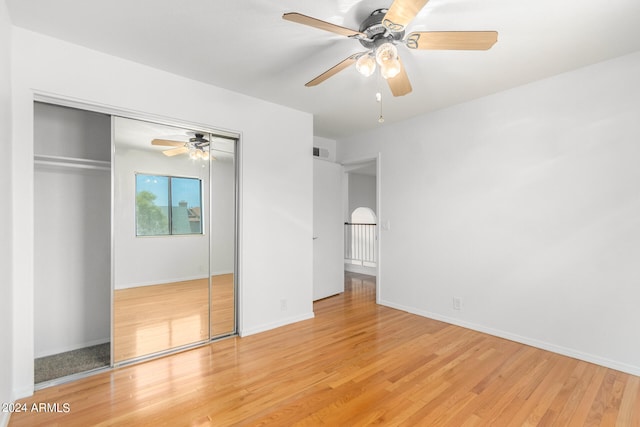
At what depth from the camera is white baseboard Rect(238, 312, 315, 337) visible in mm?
3205

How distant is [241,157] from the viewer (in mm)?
3215

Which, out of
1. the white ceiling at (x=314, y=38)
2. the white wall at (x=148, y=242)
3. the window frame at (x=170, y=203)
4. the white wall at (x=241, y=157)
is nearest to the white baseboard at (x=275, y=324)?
the white wall at (x=241, y=157)

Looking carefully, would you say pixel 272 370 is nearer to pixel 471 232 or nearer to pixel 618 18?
pixel 471 232

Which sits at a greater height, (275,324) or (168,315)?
(168,315)

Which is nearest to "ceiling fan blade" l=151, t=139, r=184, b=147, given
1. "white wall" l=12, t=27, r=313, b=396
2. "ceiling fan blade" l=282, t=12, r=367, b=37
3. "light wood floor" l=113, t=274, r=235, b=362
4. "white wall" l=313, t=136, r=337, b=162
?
"white wall" l=12, t=27, r=313, b=396

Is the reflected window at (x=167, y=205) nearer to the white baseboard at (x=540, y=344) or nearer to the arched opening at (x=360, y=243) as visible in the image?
the white baseboard at (x=540, y=344)

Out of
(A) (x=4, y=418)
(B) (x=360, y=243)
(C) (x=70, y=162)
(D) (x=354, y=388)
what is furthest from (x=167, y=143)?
(B) (x=360, y=243)

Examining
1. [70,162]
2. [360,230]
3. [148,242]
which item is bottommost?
[360,230]

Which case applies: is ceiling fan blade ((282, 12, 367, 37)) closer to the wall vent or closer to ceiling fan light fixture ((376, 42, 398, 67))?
ceiling fan light fixture ((376, 42, 398, 67))

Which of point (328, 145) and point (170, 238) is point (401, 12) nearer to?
point (170, 238)

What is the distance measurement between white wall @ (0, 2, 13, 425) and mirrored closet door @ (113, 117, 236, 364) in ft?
2.12

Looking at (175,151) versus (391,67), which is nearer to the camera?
(391,67)

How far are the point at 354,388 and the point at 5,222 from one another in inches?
103

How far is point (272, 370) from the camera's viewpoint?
97.2 inches
